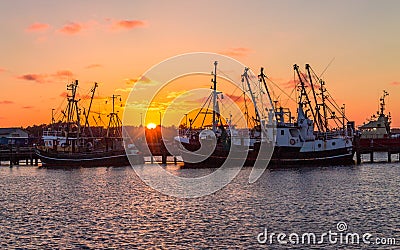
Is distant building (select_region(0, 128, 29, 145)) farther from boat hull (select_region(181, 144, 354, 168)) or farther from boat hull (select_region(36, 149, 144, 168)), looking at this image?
boat hull (select_region(181, 144, 354, 168))

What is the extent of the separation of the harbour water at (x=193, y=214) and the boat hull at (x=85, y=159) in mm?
31212

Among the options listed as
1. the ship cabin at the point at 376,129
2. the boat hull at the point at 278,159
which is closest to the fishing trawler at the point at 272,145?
the boat hull at the point at 278,159

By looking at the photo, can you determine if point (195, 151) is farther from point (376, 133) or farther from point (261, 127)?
point (376, 133)

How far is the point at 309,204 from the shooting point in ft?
144

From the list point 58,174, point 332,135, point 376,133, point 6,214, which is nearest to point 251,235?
point 6,214

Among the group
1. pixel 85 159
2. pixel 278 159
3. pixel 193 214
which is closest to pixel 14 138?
pixel 85 159

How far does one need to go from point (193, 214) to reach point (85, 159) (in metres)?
60.1

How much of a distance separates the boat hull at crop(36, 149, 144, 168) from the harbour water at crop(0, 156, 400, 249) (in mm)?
31212

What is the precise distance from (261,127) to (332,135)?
1480 cm

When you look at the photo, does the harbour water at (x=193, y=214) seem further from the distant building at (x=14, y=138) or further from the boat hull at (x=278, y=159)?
the distant building at (x=14, y=138)

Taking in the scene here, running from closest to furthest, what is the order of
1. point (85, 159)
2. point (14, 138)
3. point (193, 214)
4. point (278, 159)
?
1. point (193, 214)
2. point (278, 159)
3. point (85, 159)
4. point (14, 138)

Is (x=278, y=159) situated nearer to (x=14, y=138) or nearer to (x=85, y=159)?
(x=85, y=159)

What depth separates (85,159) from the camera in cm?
9694

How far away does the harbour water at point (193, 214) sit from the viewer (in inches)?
1228
